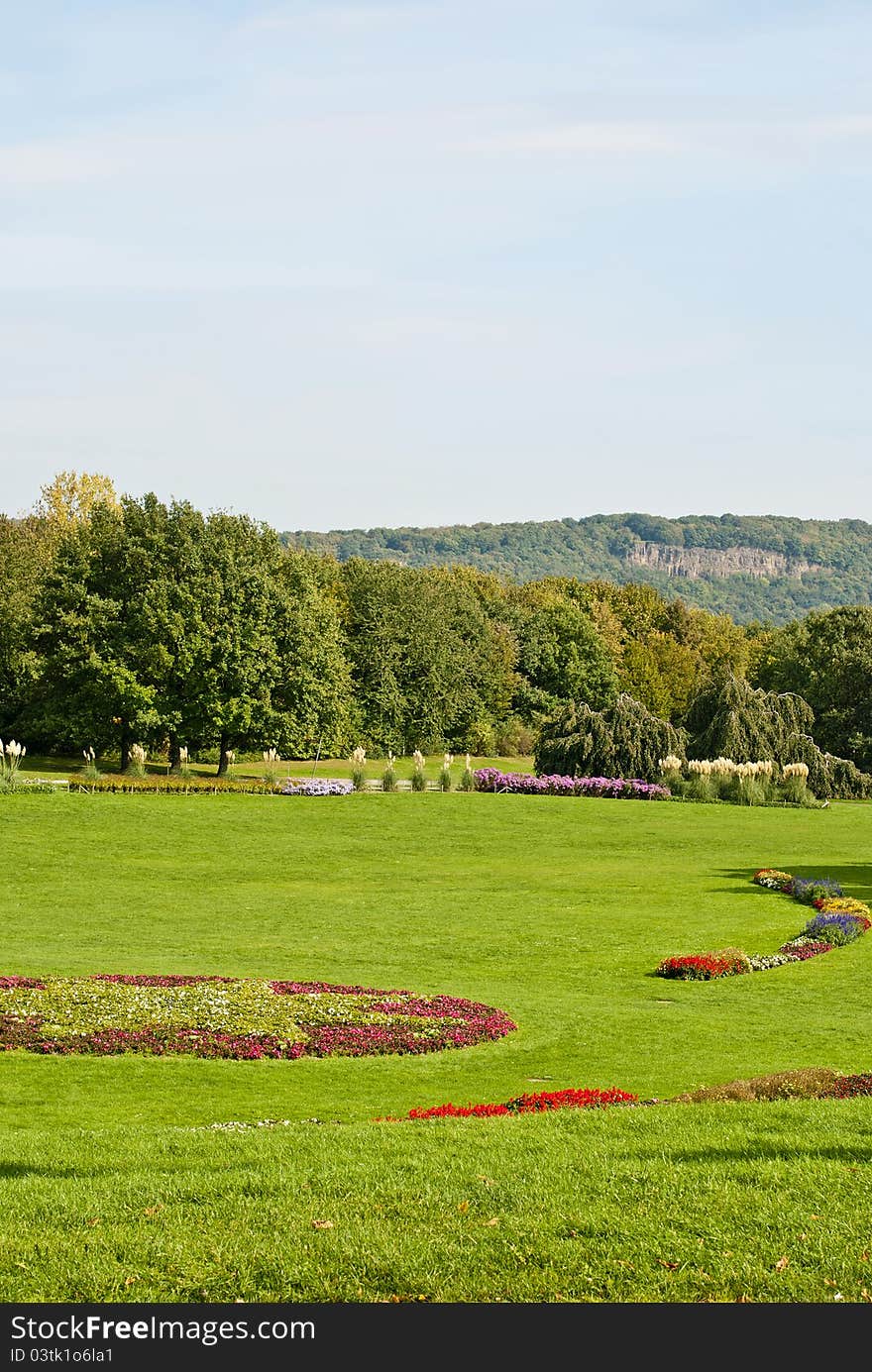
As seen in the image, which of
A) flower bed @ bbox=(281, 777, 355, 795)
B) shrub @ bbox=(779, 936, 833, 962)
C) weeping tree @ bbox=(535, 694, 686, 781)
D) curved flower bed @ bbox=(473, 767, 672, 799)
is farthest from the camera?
weeping tree @ bbox=(535, 694, 686, 781)

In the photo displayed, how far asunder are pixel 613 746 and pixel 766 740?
642cm

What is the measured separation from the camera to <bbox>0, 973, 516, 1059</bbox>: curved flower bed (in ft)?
53.4

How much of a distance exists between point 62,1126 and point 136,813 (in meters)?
27.3

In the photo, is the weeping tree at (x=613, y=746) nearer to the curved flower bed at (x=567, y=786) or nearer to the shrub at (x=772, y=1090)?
the curved flower bed at (x=567, y=786)

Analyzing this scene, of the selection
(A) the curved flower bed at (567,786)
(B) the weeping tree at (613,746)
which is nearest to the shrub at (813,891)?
(A) the curved flower bed at (567,786)

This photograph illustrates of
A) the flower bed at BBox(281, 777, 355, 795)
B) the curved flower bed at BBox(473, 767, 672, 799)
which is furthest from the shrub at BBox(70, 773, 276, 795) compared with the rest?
the curved flower bed at BBox(473, 767, 672, 799)

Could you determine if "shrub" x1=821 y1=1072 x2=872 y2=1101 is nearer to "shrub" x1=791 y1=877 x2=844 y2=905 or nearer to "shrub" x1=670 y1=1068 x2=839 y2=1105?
A: "shrub" x1=670 y1=1068 x2=839 y2=1105

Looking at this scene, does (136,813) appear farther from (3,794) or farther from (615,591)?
(615,591)

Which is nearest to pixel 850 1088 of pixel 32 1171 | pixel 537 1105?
pixel 537 1105

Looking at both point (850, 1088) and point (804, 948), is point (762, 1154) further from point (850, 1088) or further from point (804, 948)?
point (804, 948)

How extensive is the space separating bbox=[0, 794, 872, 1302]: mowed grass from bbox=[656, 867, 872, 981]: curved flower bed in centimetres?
55

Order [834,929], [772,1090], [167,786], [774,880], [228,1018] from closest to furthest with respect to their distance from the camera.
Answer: [772,1090] → [228,1018] → [834,929] → [774,880] → [167,786]

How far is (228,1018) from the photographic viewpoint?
1734 centimetres

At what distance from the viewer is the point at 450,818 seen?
43.2 m
